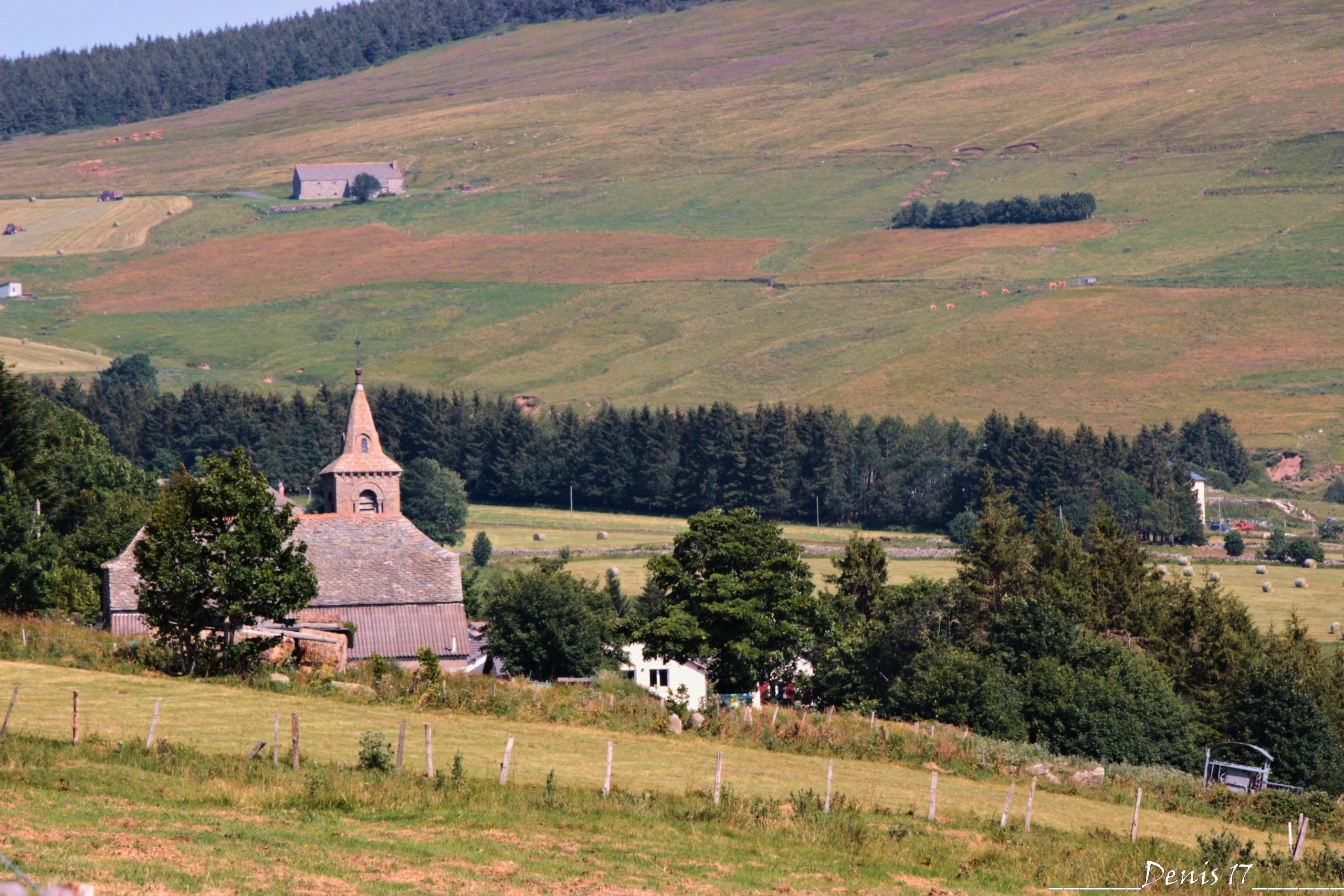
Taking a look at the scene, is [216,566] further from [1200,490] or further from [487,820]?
[1200,490]

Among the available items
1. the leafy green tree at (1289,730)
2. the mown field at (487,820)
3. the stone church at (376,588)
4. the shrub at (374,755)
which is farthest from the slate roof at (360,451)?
the shrub at (374,755)

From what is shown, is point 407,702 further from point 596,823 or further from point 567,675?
point 567,675

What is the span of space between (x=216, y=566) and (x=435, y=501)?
91.1 m

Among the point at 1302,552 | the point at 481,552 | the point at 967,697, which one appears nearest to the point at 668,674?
the point at 967,697

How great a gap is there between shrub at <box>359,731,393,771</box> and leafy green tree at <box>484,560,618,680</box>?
38.4 metres

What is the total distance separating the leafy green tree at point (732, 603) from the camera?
212 ft

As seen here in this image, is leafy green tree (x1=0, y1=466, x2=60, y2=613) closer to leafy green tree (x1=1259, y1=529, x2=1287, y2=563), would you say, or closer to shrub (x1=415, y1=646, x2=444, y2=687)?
shrub (x1=415, y1=646, x2=444, y2=687)

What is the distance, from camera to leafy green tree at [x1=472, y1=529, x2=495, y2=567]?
11938 centimetres

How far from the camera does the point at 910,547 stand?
13300 cm

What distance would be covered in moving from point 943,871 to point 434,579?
158 ft

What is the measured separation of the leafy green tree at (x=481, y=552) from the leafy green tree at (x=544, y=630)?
46784 mm

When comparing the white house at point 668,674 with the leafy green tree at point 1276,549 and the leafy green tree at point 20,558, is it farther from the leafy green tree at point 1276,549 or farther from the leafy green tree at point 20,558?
the leafy green tree at point 1276,549

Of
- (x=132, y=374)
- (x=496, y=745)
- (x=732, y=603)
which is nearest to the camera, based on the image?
(x=496, y=745)

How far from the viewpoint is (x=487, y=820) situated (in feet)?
87.7
